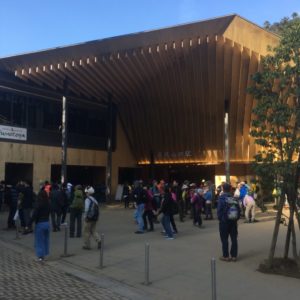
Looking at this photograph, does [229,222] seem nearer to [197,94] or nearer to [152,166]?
[197,94]

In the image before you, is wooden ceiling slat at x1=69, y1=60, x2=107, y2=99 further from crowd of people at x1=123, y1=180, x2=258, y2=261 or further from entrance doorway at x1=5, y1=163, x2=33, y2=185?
crowd of people at x1=123, y1=180, x2=258, y2=261

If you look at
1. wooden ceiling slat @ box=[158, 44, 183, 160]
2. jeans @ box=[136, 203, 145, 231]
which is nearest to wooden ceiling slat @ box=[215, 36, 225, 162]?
wooden ceiling slat @ box=[158, 44, 183, 160]

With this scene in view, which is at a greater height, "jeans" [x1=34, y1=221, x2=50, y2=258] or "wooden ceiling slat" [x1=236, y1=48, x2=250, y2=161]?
"wooden ceiling slat" [x1=236, y1=48, x2=250, y2=161]

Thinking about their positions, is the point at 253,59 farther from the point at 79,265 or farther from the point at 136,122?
the point at 79,265

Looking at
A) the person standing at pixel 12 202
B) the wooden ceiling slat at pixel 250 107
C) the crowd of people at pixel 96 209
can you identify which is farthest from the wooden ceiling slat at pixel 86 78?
the person standing at pixel 12 202

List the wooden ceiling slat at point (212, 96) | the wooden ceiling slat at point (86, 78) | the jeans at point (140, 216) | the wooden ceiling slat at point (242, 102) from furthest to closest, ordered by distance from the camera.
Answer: the wooden ceiling slat at point (86, 78) → the wooden ceiling slat at point (242, 102) → the wooden ceiling slat at point (212, 96) → the jeans at point (140, 216)

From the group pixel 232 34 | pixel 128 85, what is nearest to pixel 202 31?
pixel 232 34

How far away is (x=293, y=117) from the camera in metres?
9.24

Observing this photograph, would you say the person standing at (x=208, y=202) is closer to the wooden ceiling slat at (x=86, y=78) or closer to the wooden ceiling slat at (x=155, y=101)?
the wooden ceiling slat at (x=155, y=101)

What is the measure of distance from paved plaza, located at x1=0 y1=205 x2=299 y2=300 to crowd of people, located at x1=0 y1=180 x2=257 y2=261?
518 millimetres

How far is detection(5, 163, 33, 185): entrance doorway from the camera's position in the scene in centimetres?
2837

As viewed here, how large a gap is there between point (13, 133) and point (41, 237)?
57.6 ft

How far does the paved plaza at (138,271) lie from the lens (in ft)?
25.3

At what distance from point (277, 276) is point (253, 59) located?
55.8ft
